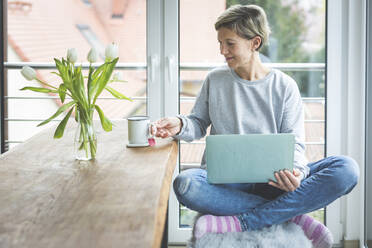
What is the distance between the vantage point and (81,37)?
2.77 meters

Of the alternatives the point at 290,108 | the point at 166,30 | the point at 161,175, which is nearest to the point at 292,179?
the point at 290,108

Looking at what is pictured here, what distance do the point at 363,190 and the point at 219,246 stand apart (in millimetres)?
1194

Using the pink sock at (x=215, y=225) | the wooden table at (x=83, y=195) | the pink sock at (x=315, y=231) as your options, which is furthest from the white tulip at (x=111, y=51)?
the pink sock at (x=315, y=231)

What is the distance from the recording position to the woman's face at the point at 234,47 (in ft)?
6.90

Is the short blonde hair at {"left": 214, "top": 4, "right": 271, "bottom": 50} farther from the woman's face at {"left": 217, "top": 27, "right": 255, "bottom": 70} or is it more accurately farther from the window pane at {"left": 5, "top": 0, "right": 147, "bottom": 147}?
the window pane at {"left": 5, "top": 0, "right": 147, "bottom": 147}

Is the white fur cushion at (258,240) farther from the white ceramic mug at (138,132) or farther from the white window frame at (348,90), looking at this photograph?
the white window frame at (348,90)

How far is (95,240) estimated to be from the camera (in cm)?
91

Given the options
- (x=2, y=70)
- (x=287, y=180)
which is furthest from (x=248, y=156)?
(x=2, y=70)

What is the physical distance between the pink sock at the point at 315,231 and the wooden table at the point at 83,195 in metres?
0.61

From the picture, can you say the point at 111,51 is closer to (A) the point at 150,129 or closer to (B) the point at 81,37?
(A) the point at 150,129

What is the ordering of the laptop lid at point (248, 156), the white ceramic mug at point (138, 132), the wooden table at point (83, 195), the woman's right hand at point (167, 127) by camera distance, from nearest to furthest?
the wooden table at point (83, 195)
the laptop lid at point (248, 156)
the white ceramic mug at point (138, 132)
the woman's right hand at point (167, 127)

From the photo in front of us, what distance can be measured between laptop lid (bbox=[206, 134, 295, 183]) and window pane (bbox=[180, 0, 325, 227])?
1.02m

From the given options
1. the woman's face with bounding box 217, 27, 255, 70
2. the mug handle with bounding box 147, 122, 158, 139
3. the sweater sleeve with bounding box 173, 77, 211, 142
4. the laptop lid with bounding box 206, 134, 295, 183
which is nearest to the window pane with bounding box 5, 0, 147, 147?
the sweater sleeve with bounding box 173, 77, 211, 142

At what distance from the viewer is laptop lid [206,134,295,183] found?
5.71 ft
